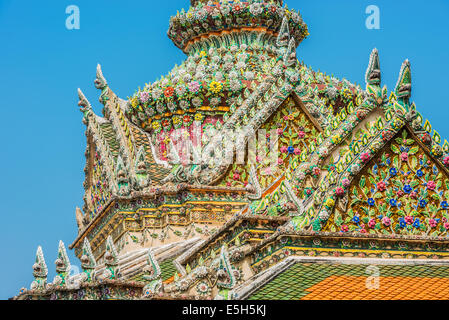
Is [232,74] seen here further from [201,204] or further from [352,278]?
[352,278]

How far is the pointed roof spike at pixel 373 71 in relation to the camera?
58.9 ft

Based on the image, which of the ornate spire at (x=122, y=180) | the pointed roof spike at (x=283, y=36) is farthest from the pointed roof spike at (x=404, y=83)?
the ornate spire at (x=122, y=180)

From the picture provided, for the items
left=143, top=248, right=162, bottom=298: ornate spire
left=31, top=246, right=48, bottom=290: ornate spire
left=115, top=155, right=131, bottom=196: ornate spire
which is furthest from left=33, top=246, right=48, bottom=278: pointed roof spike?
left=143, top=248, right=162, bottom=298: ornate spire

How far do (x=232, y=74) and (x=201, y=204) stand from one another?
3535mm

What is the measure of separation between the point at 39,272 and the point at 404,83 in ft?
22.8

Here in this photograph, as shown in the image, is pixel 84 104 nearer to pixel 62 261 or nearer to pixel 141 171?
pixel 141 171

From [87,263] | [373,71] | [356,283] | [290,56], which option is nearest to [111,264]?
[87,263]

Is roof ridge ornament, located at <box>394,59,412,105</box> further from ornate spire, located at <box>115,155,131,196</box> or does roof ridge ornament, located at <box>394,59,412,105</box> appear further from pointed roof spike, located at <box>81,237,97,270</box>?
ornate spire, located at <box>115,155,131,196</box>

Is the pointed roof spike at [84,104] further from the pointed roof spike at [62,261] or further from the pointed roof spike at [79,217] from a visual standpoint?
the pointed roof spike at [62,261]

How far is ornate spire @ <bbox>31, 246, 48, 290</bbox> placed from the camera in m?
20.6

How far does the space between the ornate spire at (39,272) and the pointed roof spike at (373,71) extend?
6.21 meters

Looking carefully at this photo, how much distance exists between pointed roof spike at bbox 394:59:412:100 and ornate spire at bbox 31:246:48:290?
6.65m
